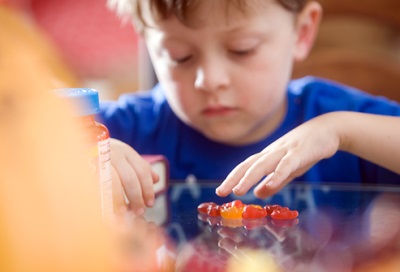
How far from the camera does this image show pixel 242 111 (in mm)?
973

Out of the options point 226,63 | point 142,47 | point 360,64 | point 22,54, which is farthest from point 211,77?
point 142,47

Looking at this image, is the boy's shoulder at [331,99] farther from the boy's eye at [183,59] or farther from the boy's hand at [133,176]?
the boy's hand at [133,176]

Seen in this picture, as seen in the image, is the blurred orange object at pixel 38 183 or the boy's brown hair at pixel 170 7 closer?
the blurred orange object at pixel 38 183

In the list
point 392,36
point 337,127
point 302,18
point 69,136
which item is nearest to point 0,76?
point 69,136

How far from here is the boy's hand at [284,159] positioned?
66 cm

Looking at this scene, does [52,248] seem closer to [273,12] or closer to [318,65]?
[273,12]

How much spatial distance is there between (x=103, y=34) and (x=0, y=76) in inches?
108

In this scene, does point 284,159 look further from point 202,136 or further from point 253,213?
point 202,136

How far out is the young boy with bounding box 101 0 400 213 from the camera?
729 mm

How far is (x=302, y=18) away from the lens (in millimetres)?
1071

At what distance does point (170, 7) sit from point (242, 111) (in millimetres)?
190

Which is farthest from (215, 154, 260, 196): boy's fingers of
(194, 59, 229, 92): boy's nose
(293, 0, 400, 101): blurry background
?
(293, 0, 400, 101): blurry background

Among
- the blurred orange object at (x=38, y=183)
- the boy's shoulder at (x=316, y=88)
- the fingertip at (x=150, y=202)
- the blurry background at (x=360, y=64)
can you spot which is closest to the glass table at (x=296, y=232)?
the fingertip at (x=150, y=202)

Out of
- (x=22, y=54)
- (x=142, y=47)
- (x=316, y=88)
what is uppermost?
(x=22, y=54)
